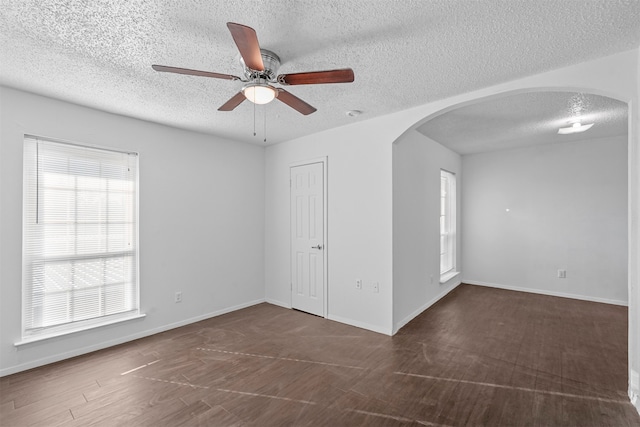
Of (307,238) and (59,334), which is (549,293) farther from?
(59,334)

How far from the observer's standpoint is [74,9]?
5.46 ft

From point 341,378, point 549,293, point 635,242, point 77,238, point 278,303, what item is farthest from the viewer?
point 549,293

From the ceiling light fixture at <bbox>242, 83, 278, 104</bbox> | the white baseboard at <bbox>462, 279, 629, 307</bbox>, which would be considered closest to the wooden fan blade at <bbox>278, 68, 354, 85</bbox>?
the ceiling light fixture at <bbox>242, 83, 278, 104</bbox>

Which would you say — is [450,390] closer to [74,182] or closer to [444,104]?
[444,104]

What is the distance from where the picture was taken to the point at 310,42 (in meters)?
2.01

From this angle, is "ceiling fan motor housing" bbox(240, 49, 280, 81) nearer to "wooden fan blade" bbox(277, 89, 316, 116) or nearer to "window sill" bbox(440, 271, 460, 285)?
"wooden fan blade" bbox(277, 89, 316, 116)

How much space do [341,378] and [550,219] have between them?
4893mm

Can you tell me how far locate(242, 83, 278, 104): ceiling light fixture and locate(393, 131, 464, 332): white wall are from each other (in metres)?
1.89

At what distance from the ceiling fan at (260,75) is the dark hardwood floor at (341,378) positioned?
2.30m

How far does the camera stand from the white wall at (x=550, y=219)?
473 centimetres

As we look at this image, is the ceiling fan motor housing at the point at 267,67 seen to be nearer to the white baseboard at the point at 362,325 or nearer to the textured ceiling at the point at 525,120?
the textured ceiling at the point at 525,120

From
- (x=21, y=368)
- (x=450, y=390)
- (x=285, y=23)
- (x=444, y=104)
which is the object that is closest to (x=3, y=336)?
(x=21, y=368)

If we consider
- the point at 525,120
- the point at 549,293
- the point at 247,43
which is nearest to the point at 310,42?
→ the point at 247,43

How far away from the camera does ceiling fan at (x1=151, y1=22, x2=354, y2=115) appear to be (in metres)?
1.56
